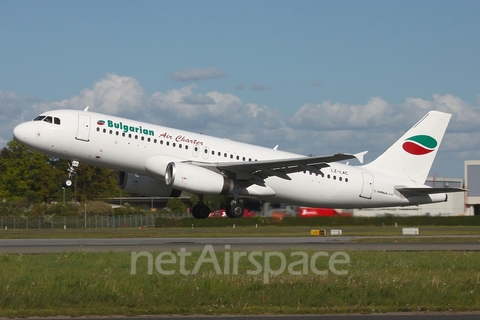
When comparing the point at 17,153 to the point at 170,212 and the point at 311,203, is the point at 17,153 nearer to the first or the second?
the point at 170,212

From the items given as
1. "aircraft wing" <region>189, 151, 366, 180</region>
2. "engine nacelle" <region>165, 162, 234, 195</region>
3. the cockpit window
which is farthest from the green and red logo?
the cockpit window

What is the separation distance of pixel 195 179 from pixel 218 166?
1.46m

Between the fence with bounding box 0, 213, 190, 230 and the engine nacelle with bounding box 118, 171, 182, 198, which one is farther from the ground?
the engine nacelle with bounding box 118, 171, 182, 198

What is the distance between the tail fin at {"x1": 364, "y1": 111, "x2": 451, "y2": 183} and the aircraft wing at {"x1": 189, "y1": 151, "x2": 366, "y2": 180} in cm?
694

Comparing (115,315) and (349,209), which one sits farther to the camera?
(349,209)

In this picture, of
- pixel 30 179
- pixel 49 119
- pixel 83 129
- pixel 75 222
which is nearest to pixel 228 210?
pixel 83 129

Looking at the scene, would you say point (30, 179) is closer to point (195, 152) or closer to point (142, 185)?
point (142, 185)

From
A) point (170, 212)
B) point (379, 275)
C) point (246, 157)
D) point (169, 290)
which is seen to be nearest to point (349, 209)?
point (246, 157)

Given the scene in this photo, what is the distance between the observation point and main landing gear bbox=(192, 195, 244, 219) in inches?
1492

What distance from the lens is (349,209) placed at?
4016 centimetres

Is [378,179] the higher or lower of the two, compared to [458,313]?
higher

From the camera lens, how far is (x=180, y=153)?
37094 millimetres

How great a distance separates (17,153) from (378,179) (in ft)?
256

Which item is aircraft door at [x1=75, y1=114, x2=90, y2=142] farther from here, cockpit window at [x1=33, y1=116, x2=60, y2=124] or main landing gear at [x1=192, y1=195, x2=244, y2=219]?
main landing gear at [x1=192, y1=195, x2=244, y2=219]
